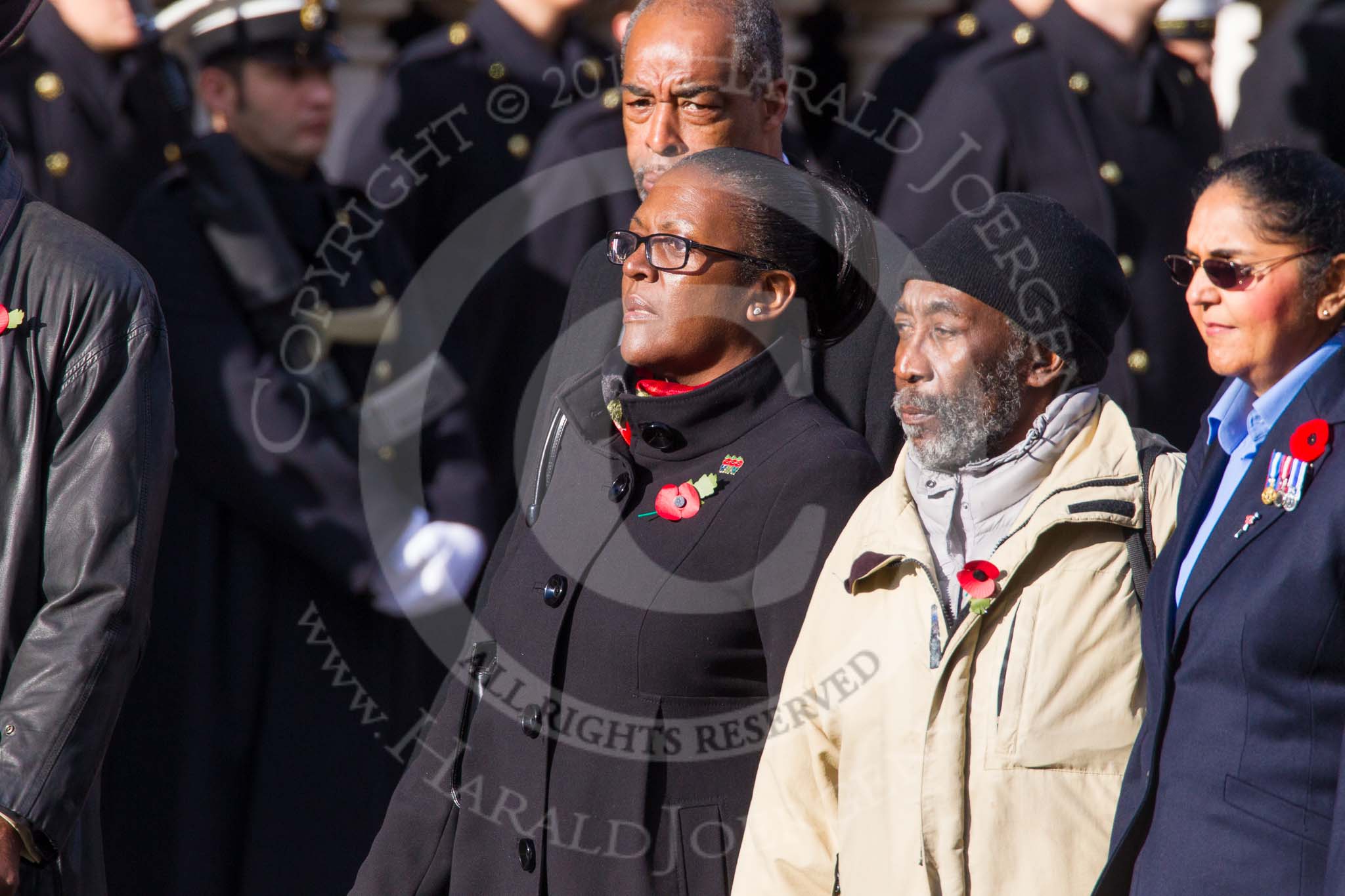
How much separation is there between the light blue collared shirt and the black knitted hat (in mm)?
310

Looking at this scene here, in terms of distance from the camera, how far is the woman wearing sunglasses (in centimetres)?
259

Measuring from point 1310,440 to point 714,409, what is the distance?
3.03 ft

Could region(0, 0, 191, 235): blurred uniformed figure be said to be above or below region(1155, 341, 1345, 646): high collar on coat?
above

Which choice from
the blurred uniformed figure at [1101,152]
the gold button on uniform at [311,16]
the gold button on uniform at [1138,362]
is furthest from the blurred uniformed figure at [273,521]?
the gold button on uniform at [1138,362]

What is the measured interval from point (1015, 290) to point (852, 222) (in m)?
0.37

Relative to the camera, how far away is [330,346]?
4949 millimetres

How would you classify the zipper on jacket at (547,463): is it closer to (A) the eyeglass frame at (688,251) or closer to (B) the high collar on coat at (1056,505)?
(A) the eyeglass frame at (688,251)

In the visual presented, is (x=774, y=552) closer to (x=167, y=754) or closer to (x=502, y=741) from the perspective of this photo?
(x=502, y=741)

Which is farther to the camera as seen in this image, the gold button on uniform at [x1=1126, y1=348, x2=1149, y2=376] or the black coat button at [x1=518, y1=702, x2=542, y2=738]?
the gold button on uniform at [x1=1126, y1=348, x2=1149, y2=376]

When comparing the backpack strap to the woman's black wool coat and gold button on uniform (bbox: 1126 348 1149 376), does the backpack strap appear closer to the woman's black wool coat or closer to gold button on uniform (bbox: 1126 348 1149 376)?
the woman's black wool coat

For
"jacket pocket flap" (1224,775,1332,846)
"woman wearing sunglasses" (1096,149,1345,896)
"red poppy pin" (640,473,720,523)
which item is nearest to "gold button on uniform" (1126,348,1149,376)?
"woman wearing sunglasses" (1096,149,1345,896)

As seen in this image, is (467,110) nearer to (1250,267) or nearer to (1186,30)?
(1186,30)

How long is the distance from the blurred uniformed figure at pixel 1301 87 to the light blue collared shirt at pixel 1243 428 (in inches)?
115

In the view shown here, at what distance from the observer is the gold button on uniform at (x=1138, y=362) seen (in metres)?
5.12
